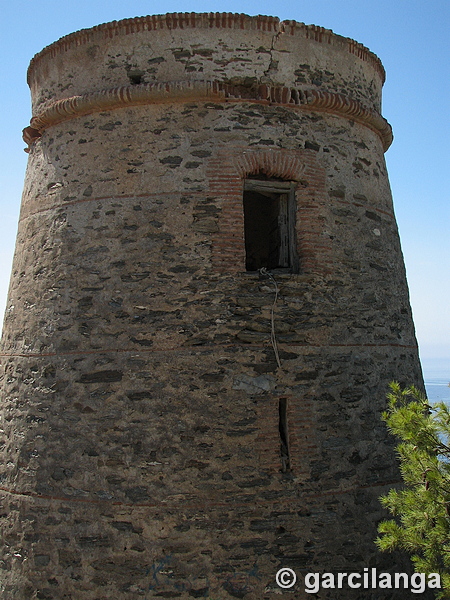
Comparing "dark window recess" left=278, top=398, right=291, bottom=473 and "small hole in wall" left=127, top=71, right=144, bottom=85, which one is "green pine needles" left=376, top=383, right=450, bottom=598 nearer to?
"dark window recess" left=278, top=398, right=291, bottom=473

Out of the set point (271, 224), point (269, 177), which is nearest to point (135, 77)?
point (269, 177)

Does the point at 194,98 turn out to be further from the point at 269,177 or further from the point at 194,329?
the point at 194,329

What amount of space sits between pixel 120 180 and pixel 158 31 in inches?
75.4

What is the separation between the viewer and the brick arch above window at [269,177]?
6.63 meters

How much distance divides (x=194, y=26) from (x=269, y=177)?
2.04 metres

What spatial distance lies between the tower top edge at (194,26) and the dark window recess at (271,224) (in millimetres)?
1948

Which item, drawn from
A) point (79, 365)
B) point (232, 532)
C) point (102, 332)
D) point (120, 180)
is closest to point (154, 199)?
point (120, 180)

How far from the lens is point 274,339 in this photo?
6504 millimetres

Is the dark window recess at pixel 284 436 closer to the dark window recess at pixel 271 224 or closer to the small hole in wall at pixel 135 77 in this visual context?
the dark window recess at pixel 271 224

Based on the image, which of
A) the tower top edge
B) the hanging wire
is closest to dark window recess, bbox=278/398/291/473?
the hanging wire

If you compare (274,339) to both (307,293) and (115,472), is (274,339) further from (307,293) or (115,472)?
(115,472)

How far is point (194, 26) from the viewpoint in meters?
7.01

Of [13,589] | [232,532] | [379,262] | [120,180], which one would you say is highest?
[120,180]

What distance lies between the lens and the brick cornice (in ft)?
22.4
